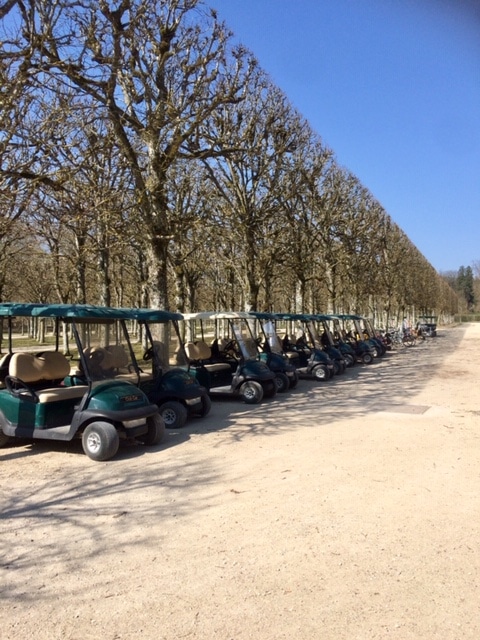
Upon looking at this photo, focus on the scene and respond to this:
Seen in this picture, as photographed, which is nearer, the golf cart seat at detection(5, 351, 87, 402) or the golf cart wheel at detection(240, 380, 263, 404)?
the golf cart seat at detection(5, 351, 87, 402)

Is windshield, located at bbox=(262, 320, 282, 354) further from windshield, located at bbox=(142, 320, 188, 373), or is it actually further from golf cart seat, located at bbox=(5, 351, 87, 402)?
golf cart seat, located at bbox=(5, 351, 87, 402)

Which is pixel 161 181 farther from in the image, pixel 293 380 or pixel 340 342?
pixel 340 342

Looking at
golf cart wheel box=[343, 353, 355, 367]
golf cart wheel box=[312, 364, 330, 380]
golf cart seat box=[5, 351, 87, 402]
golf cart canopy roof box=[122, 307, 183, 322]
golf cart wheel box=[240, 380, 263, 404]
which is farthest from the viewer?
golf cart wheel box=[343, 353, 355, 367]

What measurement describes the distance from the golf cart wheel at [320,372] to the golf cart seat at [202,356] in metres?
4.53

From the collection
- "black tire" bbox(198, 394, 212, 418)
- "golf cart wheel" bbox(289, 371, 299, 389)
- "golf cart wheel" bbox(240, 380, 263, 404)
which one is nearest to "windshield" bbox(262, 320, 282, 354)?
"golf cart wheel" bbox(289, 371, 299, 389)

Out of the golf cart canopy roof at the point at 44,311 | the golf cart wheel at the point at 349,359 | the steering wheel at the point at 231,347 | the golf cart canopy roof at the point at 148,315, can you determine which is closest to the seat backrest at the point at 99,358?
the golf cart canopy roof at the point at 44,311

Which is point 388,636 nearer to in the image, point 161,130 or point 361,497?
point 361,497

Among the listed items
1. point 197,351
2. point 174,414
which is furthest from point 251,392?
point 174,414

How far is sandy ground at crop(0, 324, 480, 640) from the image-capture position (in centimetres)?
299

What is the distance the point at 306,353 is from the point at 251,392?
5387 millimetres

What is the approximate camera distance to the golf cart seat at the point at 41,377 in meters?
6.84

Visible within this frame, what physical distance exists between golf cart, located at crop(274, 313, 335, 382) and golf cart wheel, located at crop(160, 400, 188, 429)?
6.47m

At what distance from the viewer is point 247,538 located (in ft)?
13.4

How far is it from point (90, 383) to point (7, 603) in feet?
12.2
